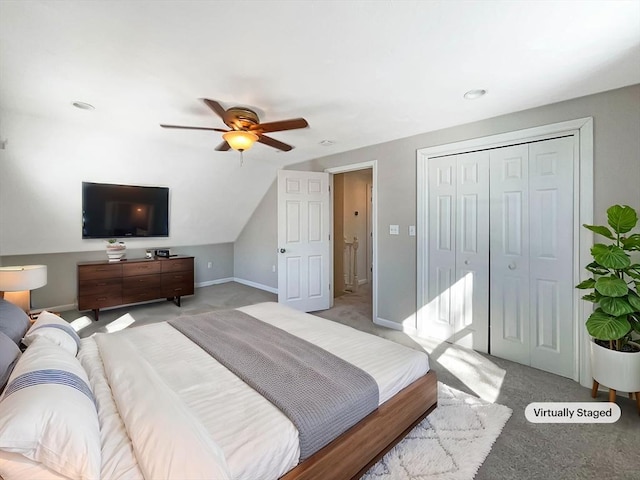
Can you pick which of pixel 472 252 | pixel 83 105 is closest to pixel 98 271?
pixel 83 105

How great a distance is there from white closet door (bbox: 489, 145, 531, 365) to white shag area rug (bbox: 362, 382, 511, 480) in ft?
3.15

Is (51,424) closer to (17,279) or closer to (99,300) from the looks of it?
(17,279)

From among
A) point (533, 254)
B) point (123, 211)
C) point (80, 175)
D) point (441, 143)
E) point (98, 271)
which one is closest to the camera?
point (533, 254)

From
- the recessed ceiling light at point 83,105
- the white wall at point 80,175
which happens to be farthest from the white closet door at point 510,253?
the recessed ceiling light at point 83,105

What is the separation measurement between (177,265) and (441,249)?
397 centimetres

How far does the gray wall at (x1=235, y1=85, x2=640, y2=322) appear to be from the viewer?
7.47ft

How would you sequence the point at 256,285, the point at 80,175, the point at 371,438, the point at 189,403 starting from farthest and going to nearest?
the point at 256,285 < the point at 80,175 < the point at 371,438 < the point at 189,403

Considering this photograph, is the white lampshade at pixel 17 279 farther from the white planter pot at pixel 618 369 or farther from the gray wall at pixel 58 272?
the white planter pot at pixel 618 369

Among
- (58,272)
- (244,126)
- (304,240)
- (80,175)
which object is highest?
(244,126)

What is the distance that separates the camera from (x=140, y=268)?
4.53 m

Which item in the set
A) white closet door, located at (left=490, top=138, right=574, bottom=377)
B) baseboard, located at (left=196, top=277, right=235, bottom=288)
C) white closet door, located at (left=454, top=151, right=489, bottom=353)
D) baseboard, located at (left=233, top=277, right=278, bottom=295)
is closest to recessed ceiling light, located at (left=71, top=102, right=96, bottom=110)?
white closet door, located at (left=454, top=151, right=489, bottom=353)

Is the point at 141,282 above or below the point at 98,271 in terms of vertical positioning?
below

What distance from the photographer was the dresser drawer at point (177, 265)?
Result: 15.6 feet

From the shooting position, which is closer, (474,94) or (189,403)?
(189,403)
